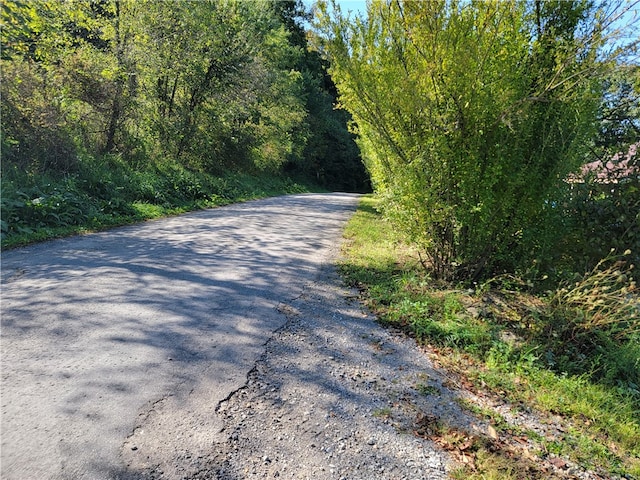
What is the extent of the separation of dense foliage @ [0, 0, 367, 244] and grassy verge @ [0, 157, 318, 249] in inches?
1.6

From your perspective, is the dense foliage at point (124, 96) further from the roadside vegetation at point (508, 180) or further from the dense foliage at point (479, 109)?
the roadside vegetation at point (508, 180)

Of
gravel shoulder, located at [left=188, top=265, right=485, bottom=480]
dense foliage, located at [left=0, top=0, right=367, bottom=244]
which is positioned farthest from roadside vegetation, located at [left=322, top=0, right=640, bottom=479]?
dense foliage, located at [left=0, top=0, right=367, bottom=244]

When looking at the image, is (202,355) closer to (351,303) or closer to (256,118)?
(351,303)

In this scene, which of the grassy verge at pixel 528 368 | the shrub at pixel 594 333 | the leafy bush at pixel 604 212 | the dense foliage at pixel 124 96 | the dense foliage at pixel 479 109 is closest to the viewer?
the grassy verge at pixel 528 368

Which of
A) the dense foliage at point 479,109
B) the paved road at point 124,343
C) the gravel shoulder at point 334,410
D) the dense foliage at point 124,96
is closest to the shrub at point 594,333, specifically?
the dense foliage at point 479,109

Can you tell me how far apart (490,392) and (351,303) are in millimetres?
1982

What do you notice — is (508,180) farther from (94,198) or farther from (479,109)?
(94,198)

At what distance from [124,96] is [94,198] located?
5.42 meters

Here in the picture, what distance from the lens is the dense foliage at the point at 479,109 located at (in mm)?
4434

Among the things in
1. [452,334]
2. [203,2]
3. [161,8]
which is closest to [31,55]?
[161,8]

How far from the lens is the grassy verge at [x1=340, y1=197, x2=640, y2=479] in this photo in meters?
2.54

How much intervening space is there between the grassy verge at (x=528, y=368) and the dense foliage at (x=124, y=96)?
191 inches

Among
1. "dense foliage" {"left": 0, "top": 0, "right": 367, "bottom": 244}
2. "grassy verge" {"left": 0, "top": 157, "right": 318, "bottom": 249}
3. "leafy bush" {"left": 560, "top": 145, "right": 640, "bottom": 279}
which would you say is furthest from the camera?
"dense foliage" {"left": 0, "top": 0, "right": 367, "bottom": 244}

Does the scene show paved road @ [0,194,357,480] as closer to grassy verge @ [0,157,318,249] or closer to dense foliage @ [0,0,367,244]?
grassy verge @ [0,157,318,249]
